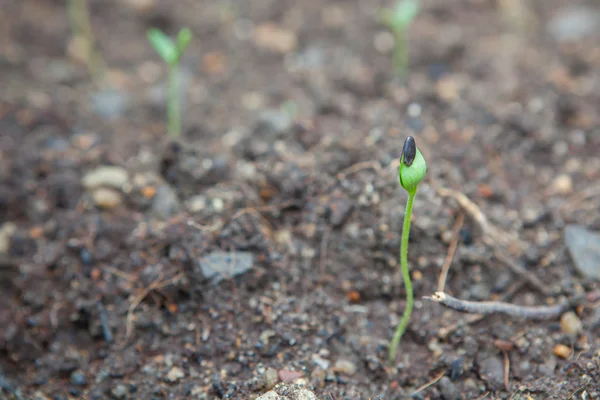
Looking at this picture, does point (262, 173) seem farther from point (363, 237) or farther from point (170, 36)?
point (170, 36)

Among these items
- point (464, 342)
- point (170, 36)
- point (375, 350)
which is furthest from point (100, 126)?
point (464, 342)

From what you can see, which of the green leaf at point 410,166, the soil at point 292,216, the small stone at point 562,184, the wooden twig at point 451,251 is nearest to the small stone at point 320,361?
the soil at point 292,216

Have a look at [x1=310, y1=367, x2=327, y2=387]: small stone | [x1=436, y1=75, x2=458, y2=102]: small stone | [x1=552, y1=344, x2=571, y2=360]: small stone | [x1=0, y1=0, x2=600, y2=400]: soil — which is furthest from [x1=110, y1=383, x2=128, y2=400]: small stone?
[x1=436, y1=75, x2=458, y2=102]: small stone

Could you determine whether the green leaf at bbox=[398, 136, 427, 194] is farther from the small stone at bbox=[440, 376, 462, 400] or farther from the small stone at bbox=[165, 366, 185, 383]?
the small stone at bbox=[165, 366, 185, 383]

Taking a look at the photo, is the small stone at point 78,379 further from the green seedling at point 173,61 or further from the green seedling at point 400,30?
the green seedling at point 400,30

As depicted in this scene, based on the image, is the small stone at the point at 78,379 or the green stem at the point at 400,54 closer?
the small stone at the point at 78,379

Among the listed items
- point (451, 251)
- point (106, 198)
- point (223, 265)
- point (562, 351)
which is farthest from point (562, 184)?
point (106, 198)

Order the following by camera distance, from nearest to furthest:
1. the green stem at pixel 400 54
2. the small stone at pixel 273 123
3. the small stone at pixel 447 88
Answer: the small stone at pixel 273 123 → the small stone at pixel 447 88 → the green stem at pixel 400 54
